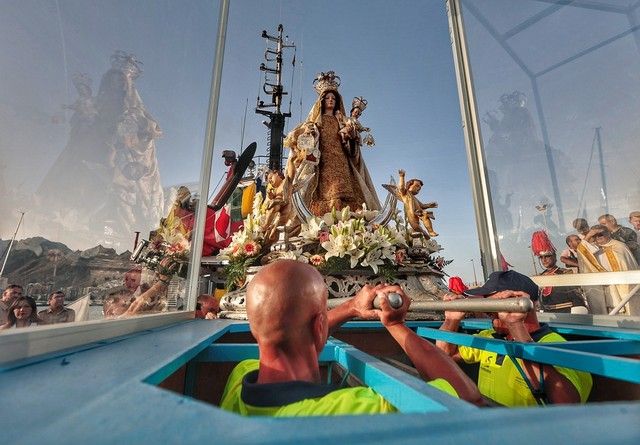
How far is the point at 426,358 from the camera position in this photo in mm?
1132

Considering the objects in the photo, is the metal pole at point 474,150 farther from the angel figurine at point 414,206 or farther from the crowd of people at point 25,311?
the crowd of people at point 25,311

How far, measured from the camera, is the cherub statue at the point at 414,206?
400 cm

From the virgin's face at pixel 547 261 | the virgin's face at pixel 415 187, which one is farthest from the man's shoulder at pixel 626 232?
the virgin's face at pixel 415 187

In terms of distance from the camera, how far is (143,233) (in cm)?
173

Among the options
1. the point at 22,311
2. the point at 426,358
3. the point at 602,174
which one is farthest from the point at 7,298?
the point at 602,174

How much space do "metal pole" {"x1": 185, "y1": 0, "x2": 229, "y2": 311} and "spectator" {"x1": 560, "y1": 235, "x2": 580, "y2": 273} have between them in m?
2.93

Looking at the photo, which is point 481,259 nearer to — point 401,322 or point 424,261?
point 424,261

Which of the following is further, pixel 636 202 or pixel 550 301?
pixel 550 301

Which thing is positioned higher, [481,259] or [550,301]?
[481,259]

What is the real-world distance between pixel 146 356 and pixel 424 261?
301cm

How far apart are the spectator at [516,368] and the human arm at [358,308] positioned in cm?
58

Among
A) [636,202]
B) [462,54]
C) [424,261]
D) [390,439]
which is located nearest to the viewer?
[390,439]

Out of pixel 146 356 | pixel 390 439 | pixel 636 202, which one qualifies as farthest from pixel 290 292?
pixel 636 202

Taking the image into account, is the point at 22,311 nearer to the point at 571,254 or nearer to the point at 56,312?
the point at 56,312
